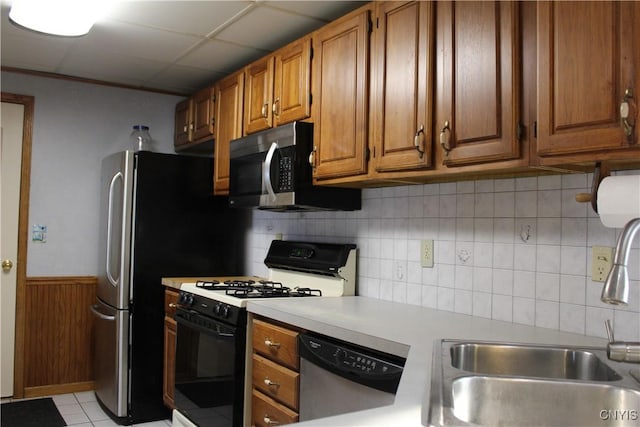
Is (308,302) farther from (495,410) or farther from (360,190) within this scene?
(495,410)

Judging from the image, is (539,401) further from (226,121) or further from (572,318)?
(226,121)

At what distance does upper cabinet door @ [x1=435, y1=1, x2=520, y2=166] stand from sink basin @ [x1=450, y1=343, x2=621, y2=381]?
1.94 ft

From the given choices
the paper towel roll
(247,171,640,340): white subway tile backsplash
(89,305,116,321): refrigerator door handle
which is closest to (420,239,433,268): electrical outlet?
(247,171,640,340): white subway tile backsplash

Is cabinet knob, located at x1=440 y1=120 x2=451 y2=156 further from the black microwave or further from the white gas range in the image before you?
the white gas range

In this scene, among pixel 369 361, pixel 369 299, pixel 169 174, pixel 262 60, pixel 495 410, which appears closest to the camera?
pixel 495 410

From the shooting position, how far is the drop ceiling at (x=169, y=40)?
2.72 metres

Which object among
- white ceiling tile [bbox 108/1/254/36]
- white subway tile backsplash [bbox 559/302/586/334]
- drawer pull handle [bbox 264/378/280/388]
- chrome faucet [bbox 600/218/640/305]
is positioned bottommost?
drawer pull handle [bbox 264/378/280/388]

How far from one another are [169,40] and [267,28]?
607mm

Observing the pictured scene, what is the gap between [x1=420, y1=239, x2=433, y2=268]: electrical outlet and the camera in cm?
248

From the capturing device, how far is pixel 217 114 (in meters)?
3.64

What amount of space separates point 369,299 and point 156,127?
2.45 meters

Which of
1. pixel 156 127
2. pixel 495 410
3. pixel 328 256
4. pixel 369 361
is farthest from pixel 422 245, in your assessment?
pixel 156 127

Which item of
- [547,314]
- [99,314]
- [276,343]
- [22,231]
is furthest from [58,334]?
[547,314]

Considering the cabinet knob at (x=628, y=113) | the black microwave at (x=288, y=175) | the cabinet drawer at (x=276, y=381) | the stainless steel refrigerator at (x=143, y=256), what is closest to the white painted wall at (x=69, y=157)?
the stainless steel refrigerator at (x=143, y=256)
